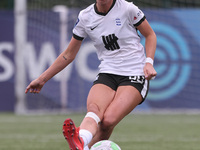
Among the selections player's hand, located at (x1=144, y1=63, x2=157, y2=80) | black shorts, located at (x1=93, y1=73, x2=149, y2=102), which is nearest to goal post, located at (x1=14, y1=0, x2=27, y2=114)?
black shorts, located at (x1=93, y1=73, x2=149, y2=102)

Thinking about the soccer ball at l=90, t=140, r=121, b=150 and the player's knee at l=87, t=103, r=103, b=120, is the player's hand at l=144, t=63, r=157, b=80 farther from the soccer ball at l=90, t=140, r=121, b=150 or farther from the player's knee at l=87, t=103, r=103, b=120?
the soccer ball at l=90, t=140, r=121, b=150

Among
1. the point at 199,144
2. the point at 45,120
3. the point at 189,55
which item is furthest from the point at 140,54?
the point at 189,55

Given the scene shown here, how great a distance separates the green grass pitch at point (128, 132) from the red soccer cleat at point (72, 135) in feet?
9.30

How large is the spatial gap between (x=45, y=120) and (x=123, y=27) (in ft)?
23.7

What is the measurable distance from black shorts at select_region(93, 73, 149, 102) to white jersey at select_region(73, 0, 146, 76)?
0.05m

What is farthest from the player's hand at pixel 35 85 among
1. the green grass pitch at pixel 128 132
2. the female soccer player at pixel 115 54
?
the green grass pitch at pixel 128 132

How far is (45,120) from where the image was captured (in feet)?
41.2

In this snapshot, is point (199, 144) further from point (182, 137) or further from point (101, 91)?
point (101, 91)

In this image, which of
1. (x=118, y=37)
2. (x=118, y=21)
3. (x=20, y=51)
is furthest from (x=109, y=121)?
(x=20, y=51)

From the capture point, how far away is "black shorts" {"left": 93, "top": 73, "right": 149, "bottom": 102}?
561 centimetres

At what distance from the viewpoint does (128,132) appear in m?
9.88

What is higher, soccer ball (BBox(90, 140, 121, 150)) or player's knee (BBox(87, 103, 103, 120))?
player's knee (BBox(87, 103, 103, 120))

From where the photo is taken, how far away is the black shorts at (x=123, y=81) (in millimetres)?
5605

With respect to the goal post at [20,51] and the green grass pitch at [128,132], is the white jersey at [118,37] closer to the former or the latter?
the green grass pitch at [128,132]
